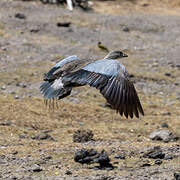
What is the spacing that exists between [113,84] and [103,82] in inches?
4.7

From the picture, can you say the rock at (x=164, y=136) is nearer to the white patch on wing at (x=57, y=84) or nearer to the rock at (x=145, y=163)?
the rock at (x=145, y=163)

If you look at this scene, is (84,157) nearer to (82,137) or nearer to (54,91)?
(54,91)

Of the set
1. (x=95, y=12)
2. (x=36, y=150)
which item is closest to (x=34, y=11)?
(x=95, y=12)

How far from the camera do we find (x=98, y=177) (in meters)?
6.22

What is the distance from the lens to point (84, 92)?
12.7 metres

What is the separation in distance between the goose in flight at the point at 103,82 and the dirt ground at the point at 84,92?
2.63 feet

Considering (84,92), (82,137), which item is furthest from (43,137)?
(84,92)

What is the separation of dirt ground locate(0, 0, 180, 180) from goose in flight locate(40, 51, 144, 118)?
0.80m

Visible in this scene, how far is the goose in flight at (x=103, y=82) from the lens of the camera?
250 inches

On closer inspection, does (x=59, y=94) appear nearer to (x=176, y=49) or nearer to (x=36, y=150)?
(x=36, y=150)

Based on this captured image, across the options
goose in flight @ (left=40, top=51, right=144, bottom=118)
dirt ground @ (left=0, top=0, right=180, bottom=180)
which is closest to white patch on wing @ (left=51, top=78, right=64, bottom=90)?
goose in flight @ (left=40, top=51, right=144, bottom=118)

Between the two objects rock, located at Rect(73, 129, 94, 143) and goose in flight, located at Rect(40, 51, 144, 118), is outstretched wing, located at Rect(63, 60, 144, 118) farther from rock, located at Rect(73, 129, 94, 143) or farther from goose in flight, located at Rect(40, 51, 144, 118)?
rock, located at Rect(73, 129, 94, 143)

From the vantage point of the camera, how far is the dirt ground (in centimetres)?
693

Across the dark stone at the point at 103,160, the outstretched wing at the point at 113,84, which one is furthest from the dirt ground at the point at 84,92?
the outstretched wing at the point at 113,84
